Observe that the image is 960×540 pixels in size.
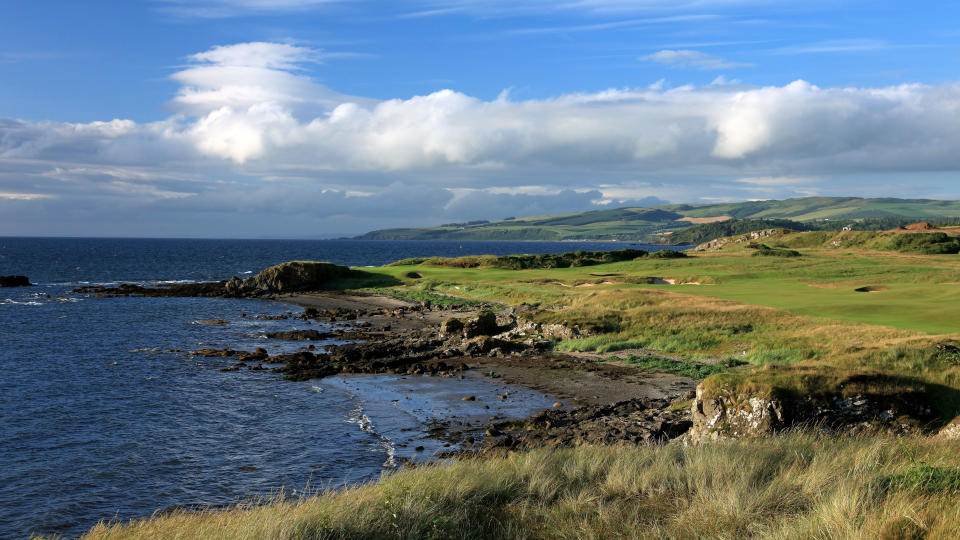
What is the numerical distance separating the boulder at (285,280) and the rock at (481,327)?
46.5 m

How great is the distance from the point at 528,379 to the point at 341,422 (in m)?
9.36

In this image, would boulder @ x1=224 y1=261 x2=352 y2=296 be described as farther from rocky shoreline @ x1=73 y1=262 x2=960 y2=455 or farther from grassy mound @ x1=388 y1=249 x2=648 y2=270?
rocky shoreline @ x1=73 y1=262 x2=960 y2=455

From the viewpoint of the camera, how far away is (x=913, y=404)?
55.5 ft

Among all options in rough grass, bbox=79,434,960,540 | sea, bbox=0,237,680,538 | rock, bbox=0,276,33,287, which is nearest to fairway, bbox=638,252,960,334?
sea, bbox=0,237,680,538

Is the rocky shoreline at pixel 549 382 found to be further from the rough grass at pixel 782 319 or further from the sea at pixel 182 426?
the sea at pixel 182 426

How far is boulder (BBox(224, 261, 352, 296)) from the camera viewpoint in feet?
259

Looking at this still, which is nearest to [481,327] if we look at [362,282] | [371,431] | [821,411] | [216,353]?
[216,353]

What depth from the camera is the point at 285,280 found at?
79.9 meters

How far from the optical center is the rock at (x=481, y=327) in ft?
125

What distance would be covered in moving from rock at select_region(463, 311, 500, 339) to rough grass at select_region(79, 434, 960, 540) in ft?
88.1

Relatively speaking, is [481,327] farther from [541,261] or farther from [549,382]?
[541,261]

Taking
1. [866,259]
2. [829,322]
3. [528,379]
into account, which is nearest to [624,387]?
[528,379]

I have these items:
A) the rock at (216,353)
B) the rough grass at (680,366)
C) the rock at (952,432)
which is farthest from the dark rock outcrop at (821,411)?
the rock at (216,353)

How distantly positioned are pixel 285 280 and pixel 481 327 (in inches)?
1904
